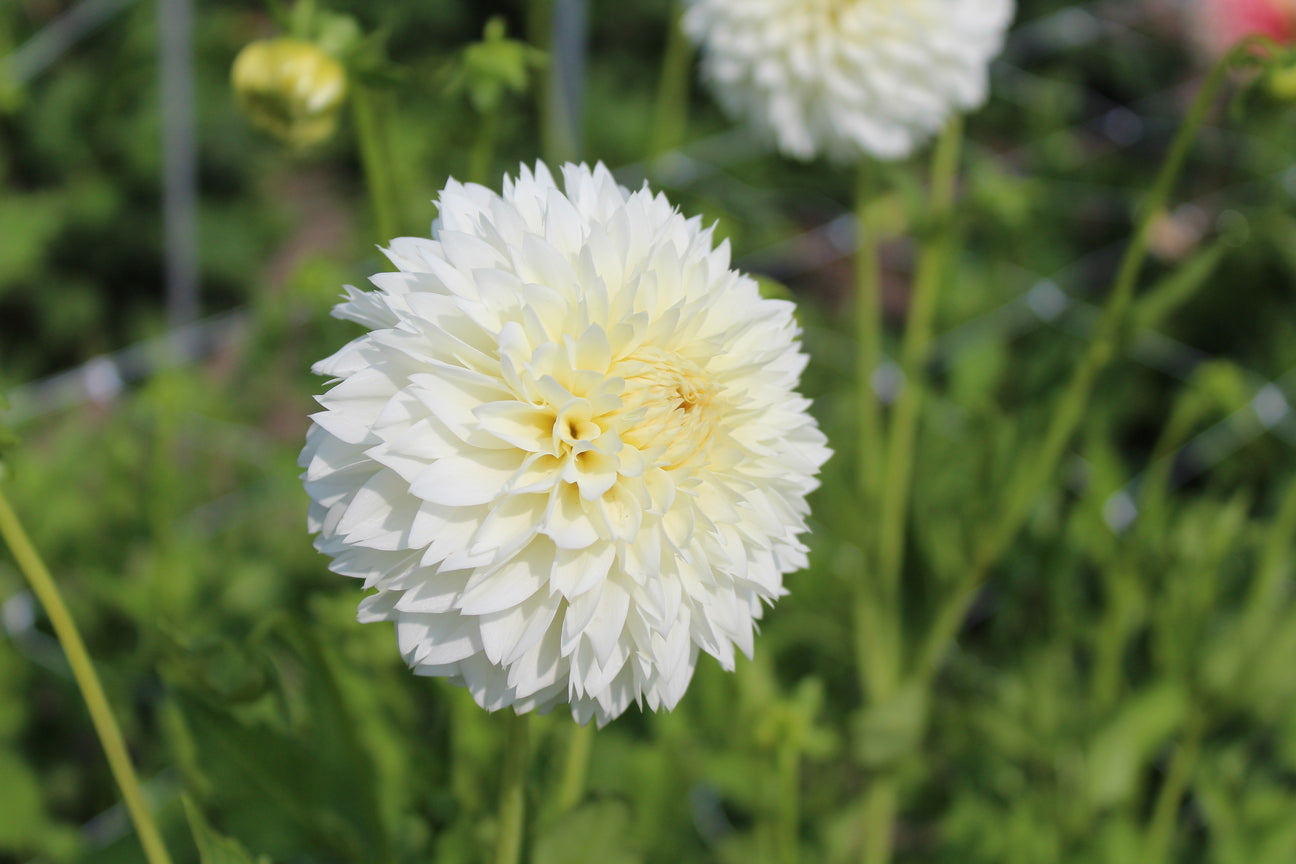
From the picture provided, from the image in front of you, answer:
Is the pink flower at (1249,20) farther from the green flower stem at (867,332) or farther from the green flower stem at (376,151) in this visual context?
the green flower stem at (376,151)

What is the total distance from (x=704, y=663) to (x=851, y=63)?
62 cm

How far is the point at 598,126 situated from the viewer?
2.54m

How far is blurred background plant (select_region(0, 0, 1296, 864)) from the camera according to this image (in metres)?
0.86

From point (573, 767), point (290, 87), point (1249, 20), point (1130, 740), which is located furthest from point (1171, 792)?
point (1249, 20)

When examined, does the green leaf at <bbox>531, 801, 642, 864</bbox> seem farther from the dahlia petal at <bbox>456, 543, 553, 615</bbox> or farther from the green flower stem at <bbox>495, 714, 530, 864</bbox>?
the dahlia petal at <bbox>456, 543, 553, 615</bbox>

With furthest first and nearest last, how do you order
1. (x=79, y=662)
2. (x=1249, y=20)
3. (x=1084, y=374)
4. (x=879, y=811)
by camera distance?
(x=1249, y=20), (x=879, y=811), (x=1084, y=374), (x=79, y=662)

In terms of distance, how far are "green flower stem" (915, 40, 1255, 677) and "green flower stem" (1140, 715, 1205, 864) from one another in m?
0.27

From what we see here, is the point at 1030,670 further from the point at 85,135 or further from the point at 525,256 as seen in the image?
the point at 85,135

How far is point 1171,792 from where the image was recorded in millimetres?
1151

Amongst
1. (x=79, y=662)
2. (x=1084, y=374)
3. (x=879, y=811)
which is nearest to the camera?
(x=79, y=662)

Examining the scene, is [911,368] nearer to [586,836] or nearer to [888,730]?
[888,730]

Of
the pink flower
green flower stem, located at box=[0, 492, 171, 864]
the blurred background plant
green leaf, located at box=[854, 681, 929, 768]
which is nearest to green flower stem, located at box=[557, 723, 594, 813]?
the blurred background plant

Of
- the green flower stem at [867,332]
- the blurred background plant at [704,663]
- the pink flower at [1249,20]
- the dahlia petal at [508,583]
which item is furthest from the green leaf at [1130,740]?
the pink flower at [1249,20]

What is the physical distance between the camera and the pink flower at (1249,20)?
2.08m
